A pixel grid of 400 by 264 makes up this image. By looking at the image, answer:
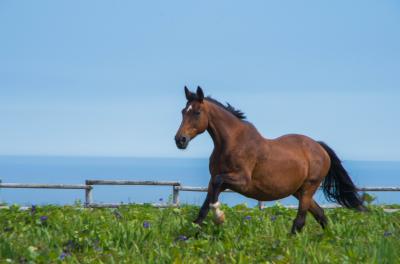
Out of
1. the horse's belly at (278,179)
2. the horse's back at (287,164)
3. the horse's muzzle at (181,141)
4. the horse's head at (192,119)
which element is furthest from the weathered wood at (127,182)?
the horse's muzzle at (181,141)

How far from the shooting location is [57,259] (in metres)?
6.10

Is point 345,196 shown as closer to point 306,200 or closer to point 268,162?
point 306,200

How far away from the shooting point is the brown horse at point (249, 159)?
790cm

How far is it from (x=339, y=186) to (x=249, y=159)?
2.53 m

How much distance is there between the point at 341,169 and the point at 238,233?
2.51 metres

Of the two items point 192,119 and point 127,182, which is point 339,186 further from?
point 127,182

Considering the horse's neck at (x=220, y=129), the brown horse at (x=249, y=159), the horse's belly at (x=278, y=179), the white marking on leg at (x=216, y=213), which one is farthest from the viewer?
the horse's belly at (x=278, y=179)

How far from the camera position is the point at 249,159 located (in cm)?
818

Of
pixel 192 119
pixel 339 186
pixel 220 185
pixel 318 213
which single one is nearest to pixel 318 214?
pixel 318 213

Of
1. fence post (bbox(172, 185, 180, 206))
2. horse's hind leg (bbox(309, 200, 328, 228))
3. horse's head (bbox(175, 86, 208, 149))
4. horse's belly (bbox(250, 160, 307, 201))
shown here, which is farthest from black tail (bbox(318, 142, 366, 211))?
fence post (bbox(172, 185, 180, 206))

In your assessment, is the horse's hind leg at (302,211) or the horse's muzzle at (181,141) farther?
the horse's hind leg at (302,211)

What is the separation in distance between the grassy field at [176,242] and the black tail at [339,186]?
668mm

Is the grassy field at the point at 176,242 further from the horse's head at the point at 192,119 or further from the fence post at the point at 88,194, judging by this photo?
the fence post at the point at 88,194

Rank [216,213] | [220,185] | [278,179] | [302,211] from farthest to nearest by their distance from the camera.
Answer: [302,211] < [278,179] < [220,185] < [216,213]
